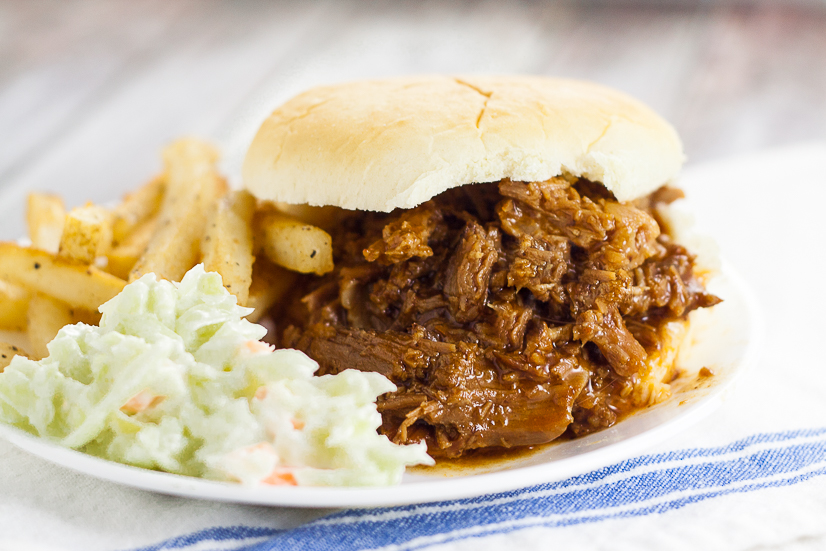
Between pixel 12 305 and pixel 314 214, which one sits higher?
pixel 314 214

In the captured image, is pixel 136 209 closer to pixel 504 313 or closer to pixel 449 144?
pixel 449 144

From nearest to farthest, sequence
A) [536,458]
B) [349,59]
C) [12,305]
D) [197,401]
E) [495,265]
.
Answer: [197,401] → [536,458] → [495,265] → [12,305] → [349,59]

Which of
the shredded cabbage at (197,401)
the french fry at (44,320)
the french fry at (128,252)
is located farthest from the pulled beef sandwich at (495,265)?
the french fry at (44,320)

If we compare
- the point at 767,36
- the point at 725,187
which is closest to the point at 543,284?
the point at 725,187

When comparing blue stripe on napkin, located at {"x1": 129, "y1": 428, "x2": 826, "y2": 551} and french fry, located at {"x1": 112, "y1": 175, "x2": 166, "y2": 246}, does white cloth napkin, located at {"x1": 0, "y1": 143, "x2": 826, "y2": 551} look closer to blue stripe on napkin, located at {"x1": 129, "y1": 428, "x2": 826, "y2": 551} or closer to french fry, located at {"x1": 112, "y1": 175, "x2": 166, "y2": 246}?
blue stripe on napkin, located at {"x1": 129, "y1": 428, "x2": 826, "y2": 551}

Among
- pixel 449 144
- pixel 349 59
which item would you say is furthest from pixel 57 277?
pixel 349 59

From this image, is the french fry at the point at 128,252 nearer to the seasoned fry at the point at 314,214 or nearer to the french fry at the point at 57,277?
the french fry at the point at 57,277

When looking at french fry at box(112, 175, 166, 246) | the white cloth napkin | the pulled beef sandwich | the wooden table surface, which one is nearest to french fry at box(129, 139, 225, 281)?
french fry at box(112, 175, 166, 246)
